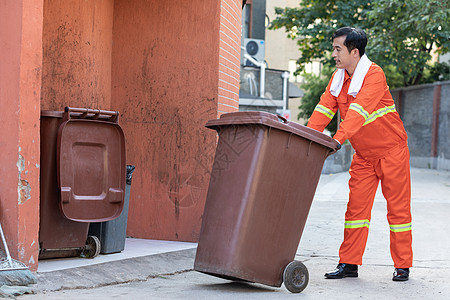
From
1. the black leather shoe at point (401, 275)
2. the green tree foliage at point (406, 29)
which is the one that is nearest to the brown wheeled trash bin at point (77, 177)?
the black leather shoe at point (401, 275)

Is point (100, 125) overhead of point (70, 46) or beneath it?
beneath

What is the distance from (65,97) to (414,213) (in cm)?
570

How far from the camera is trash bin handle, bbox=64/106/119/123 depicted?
5.03 meters

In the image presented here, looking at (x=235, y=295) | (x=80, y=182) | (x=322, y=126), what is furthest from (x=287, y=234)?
(x=80, y=182)

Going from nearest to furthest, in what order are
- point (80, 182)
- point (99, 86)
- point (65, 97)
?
point (80, 182)
point (65, 97)
point (99, 86)

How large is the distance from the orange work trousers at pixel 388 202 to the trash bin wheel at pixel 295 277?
78 cm

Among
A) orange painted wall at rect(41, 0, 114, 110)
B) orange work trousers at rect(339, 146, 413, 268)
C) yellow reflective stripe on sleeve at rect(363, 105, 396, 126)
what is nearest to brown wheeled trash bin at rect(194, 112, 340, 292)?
yellow reflective stripe on sleeve at rect(363, 105, 396, 126)

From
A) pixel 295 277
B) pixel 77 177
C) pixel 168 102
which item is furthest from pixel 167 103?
pixel 295 277

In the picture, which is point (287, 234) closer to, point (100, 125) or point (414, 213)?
point (100, 125)

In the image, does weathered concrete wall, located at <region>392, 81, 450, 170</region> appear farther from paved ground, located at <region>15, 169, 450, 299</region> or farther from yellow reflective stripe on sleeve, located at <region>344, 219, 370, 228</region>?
yellow reflective stripe on sleeve, located at <region>344, 219, 370, 228</region>

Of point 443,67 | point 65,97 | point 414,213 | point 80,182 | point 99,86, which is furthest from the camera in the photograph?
point 443,67

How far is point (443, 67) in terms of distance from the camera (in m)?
27.0

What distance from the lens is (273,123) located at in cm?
427

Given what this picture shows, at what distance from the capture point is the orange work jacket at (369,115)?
192 inches
